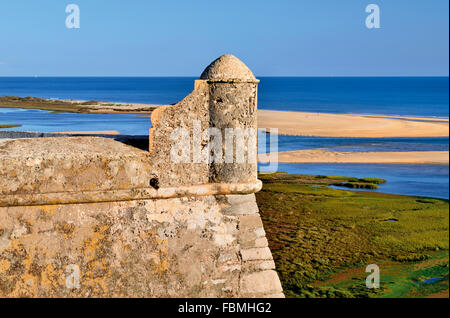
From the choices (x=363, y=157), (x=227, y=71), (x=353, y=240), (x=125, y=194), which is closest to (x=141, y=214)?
(x=125, y=194)

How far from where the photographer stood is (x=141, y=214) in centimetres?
554

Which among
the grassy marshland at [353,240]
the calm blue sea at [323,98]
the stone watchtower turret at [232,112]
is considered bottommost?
the grassy marshland at [353,240]

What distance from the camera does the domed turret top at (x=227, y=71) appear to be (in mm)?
5676

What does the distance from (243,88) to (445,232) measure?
12.6 meters

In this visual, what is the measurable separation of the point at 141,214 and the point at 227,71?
187 centimetres

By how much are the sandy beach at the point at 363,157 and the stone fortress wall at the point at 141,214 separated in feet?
71.8

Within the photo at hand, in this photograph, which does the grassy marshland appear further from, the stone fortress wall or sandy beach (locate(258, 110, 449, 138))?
sandy beach (locate(258, 110, 449, 138))

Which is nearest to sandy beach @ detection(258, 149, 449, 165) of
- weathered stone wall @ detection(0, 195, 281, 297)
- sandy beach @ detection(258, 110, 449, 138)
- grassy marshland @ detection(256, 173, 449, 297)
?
grassy marshland @ detection(256, 173, 449, 297)

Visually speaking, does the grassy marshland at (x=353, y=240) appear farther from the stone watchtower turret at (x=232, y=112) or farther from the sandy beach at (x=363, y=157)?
the sandy beach at (x=363, y=157)

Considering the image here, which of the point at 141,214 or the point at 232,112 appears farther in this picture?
the point at 232,112

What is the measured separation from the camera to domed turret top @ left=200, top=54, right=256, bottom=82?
5676 mm

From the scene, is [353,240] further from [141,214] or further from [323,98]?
[323,98]

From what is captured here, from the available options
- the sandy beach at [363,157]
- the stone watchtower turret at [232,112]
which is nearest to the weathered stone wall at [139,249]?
the stone watchtower turret at [232,112]
